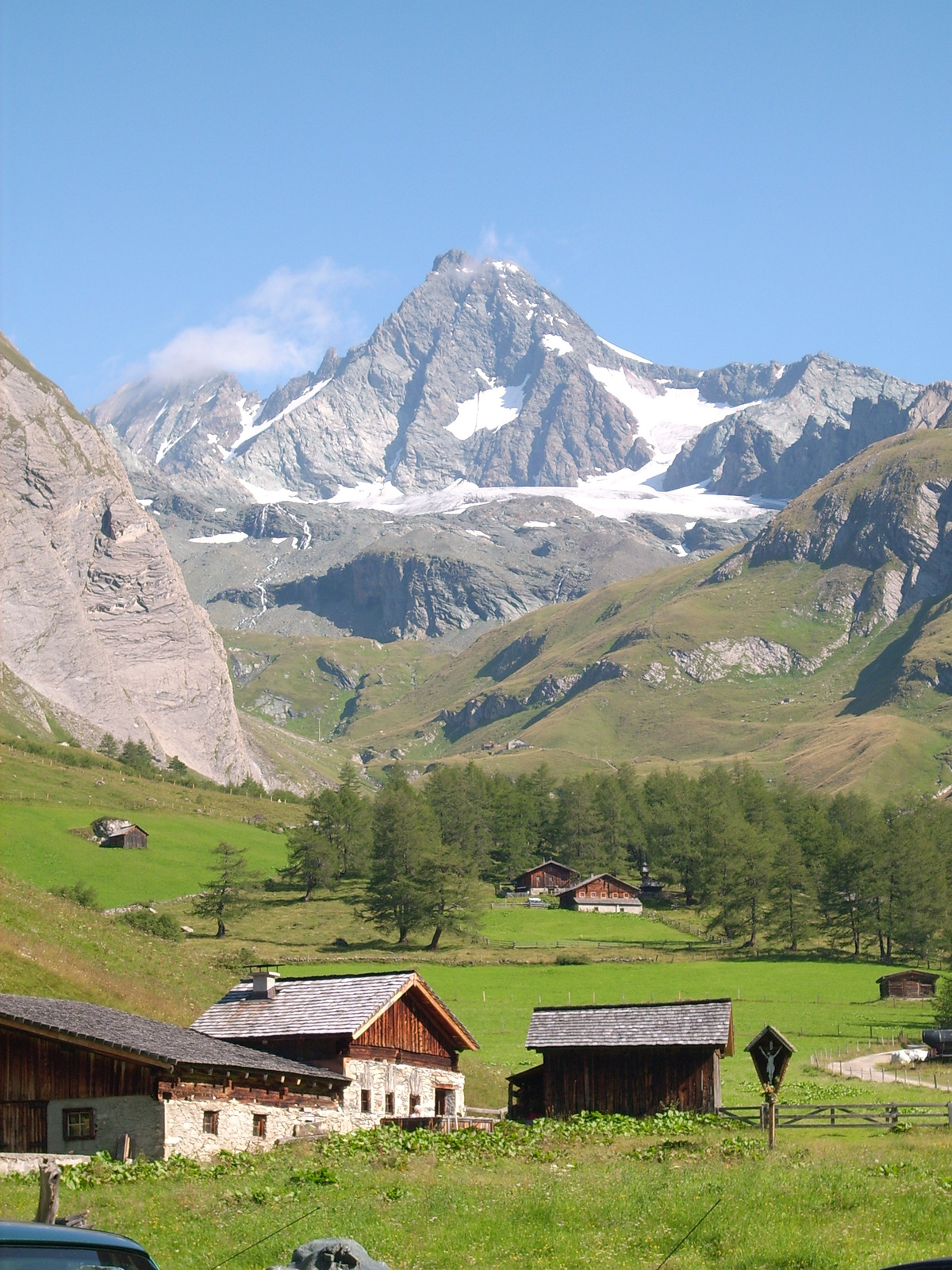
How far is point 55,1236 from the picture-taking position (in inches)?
372

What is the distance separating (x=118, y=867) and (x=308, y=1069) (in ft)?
264

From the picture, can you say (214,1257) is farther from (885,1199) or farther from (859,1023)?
(859,1023)

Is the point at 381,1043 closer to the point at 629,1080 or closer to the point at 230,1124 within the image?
the point at 629,1080

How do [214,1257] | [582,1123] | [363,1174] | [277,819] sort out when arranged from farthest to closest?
1. [277,819]
2. [582,1123]
3. [363,1174]
4. [214,1257]

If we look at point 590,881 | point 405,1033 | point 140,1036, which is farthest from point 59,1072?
point 590,881

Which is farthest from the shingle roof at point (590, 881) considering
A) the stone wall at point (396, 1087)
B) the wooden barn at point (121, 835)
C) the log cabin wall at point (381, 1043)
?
the log cabin wall at point (381, 1043)

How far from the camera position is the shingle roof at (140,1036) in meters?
30.0

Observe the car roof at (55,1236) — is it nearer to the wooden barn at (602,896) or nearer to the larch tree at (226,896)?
the larch tree at (226,896)

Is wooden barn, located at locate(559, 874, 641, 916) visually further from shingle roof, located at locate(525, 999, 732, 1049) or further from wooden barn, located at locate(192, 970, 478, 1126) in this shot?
shingle roof, located at locate(525, 999, 732, 1049)

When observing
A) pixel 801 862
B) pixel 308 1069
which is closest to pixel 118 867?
pixel 801 862

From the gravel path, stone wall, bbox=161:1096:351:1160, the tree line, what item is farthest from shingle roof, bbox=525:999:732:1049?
the tree line

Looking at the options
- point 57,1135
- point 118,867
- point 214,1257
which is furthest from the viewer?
point 118,867

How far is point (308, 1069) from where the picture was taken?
3594 cm

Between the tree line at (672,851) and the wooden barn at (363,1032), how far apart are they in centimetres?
5641
